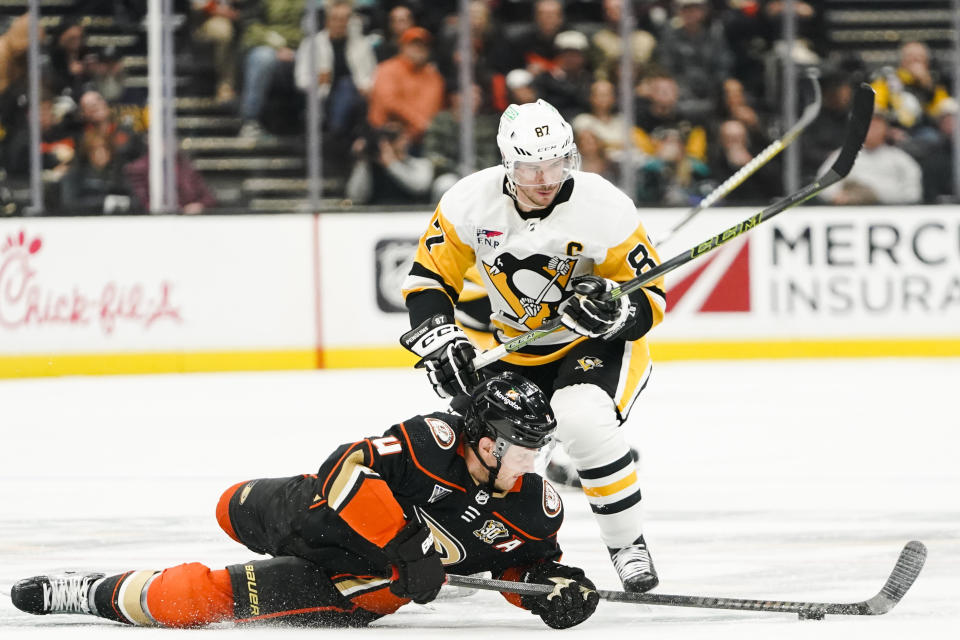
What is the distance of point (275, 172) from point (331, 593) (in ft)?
22.8

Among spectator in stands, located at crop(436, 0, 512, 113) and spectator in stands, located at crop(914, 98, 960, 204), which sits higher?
spectator in stands, located at crop(436, 0, 512, 113)

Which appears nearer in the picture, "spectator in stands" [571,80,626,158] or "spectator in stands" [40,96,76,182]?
"spectator in stands" [40,96,76,182]

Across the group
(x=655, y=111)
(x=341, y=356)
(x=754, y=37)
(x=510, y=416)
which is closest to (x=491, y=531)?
(x=510, y=416)

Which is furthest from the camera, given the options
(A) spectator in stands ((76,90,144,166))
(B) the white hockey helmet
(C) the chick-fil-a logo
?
(A) spectator in stands ((76,90,144,166))

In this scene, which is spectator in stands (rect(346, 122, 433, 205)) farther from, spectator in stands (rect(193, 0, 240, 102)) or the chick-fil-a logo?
the chick-fil-a logo

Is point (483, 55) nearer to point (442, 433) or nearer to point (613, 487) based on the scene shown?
point (613, 487)

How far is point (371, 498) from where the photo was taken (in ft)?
10.9

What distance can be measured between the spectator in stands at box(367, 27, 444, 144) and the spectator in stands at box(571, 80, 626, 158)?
0.90m

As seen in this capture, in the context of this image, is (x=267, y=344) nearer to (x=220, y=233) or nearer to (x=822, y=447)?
(x=220, y=233)

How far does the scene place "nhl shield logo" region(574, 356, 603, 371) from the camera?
4168 millimetres

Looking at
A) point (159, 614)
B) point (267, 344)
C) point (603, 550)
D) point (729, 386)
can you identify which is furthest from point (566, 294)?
point (267, 344)

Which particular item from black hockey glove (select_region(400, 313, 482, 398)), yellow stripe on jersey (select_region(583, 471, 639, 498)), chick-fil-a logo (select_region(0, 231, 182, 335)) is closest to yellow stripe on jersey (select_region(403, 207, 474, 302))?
black hockey glove (select_region(400, 313, 482, 398))

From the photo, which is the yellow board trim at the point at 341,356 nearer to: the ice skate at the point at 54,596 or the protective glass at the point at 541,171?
the protective glass at the point at 541,171

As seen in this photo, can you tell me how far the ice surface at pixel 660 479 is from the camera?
3.78 metres
